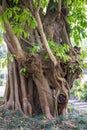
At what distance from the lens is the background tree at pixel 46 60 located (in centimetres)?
380

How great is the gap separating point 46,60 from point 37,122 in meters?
0.98

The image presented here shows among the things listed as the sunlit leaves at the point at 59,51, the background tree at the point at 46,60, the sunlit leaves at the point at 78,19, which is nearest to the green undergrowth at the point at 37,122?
the background tree at the point at 46,60

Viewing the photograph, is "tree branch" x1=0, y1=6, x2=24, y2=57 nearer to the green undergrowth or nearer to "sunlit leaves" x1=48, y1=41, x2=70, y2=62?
"sunlit leaves" x1=48, y1=41, x2=70, y2=62

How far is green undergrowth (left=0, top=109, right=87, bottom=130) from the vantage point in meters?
3.64

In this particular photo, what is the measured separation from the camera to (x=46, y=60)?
399 cm

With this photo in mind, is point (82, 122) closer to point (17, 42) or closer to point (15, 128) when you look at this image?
point (15, 128)

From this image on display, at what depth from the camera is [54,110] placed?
4.22 meters

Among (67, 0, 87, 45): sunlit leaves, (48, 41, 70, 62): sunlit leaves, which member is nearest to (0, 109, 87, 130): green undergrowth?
(48, 41, 70, 62): sunlit leaves

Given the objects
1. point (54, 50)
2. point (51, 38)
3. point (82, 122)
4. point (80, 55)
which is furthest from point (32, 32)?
point (82, 122)

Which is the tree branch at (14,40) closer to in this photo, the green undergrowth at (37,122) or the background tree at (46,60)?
the background tree at (46,60)

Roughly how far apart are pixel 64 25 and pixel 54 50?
2.49ft

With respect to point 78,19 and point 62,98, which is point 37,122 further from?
point 78,19

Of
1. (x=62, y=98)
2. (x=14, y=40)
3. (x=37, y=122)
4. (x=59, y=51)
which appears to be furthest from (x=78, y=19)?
(x=37, y=122)

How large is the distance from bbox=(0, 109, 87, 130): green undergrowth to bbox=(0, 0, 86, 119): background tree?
233mm
